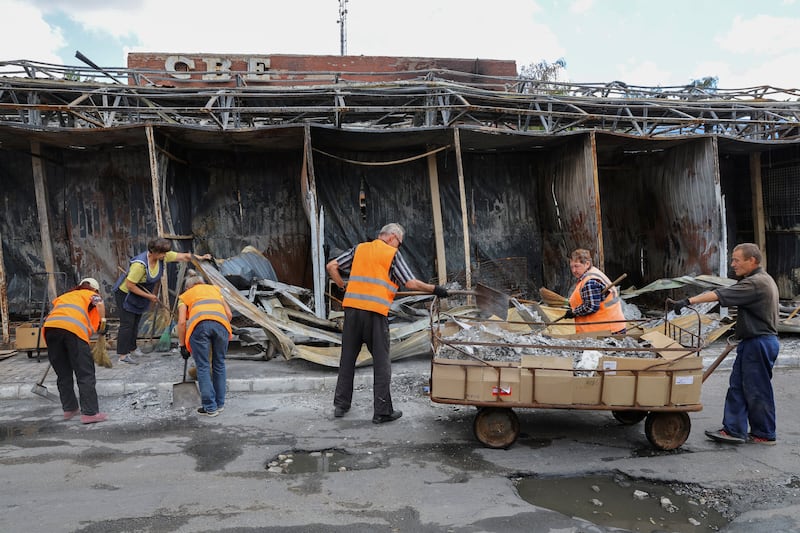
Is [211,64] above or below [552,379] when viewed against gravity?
above

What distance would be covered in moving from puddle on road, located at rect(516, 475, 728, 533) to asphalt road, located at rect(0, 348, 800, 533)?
0.32 ft

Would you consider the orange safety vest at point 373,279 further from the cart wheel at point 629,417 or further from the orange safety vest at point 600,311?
the cart wheel at point 629,417

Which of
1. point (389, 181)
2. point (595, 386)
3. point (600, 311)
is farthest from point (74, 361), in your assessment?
point (389, 181)

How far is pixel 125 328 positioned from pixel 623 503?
6.25 metres

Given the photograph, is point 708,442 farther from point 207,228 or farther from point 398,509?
point 207,228

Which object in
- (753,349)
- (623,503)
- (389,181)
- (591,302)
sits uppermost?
(389,181)

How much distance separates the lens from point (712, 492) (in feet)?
12.8

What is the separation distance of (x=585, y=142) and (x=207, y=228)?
694 cm

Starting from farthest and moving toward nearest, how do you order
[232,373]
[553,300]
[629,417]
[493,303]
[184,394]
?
1. [553,300]
2. [493,303]
3. [232,373]
4. [184,394]
5. [629,417]

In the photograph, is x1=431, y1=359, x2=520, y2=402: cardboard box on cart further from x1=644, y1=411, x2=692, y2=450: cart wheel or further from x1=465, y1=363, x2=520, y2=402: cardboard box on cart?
x1=644, y1=411, x2=692, y2=450: cart wheel

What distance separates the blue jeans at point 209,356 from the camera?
17.9 feet

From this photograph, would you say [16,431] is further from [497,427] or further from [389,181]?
[389,181]

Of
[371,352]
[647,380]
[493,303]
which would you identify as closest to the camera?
[647,380]

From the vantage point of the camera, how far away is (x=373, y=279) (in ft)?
17.1
